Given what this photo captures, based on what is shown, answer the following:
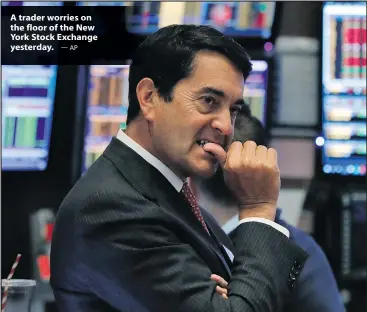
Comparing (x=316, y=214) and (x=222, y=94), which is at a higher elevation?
(x=222, y=94)

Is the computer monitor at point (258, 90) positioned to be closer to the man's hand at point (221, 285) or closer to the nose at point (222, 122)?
the nose at point (222, 122)

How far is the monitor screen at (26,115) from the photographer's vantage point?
2301 millimetres

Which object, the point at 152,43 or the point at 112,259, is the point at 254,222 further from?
the point at 152,43

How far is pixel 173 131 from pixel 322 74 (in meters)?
0.99

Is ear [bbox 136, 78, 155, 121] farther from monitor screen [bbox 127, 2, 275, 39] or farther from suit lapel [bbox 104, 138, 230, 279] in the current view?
monitor screen [bbox 127, 2, 275, 39]

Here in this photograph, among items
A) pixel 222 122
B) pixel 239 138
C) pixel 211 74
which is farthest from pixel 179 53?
pixel 239 138

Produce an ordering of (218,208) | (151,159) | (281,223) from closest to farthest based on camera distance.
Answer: (151,159)
(281,223)
(218,208)

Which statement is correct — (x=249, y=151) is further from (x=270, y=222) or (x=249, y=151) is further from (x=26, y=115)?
(x=26, y=115)

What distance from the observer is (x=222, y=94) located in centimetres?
161

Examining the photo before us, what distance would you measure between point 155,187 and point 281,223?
0.55 meters

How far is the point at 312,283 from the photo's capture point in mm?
2000

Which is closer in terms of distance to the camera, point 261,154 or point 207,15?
point 261,154

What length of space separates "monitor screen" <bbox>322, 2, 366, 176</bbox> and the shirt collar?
93 cm

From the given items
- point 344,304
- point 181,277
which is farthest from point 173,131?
point 344,304
